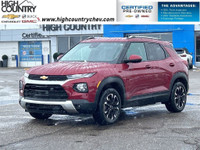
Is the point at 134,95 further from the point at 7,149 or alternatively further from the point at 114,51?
the point at 7,149

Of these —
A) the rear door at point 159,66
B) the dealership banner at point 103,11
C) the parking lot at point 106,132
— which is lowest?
the parking lot at point 106,132

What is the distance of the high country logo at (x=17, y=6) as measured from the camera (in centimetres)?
4428

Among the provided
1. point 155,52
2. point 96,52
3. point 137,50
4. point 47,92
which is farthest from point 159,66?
point 47,92

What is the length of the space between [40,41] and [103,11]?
28.2 ft

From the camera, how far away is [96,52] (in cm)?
907

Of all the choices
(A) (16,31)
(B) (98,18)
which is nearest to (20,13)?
(A) (16,31)

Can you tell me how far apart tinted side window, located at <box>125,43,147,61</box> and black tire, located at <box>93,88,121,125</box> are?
104cm

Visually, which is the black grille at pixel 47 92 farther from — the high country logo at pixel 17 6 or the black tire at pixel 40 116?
the high country logo at pixel 17 6

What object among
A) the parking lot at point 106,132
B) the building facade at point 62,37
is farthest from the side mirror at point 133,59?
the building facade at point 62,37

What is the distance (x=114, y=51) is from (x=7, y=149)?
3466 mm

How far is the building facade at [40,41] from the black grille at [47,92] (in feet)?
117

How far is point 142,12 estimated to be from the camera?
41469 millimetres

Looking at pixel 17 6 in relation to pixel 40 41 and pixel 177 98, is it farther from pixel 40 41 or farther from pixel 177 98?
pixel 177 98

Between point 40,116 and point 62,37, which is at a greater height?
point 62,37
